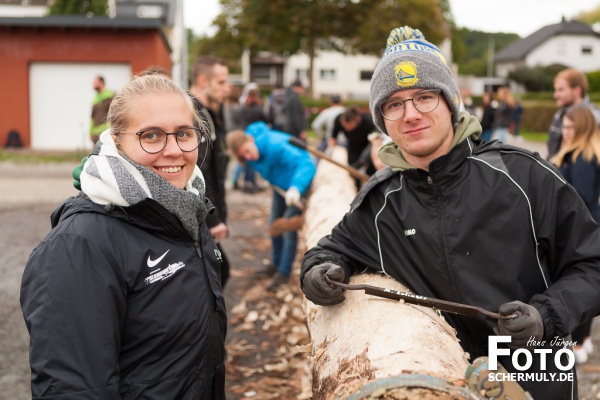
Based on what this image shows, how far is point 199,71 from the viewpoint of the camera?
577 centimetres

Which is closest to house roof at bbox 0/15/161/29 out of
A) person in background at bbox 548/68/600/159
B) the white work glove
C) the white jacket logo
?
the white work glove

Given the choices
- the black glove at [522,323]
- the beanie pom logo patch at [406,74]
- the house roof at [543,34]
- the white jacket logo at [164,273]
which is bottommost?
the black glove at [522,323]

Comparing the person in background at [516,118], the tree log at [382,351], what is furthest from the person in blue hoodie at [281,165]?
the person in background at [516,118]

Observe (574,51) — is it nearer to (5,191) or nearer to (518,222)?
(5,191)

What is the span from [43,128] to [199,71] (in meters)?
16.9

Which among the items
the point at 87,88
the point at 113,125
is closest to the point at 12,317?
the point at 113,125

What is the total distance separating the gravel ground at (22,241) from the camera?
4.75 m

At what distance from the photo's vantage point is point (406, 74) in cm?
276

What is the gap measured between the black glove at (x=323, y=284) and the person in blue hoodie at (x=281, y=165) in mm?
4018

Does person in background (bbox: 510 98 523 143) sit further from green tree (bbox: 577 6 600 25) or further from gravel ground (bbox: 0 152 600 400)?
green tree (bbox: 577 6 600 25)

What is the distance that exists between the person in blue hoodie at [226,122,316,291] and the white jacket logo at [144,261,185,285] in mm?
4507

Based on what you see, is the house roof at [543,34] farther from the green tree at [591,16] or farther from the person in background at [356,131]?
the person in background at [356,131]

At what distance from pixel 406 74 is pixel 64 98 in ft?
64.7

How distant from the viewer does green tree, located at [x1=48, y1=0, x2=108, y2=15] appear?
3841cm
